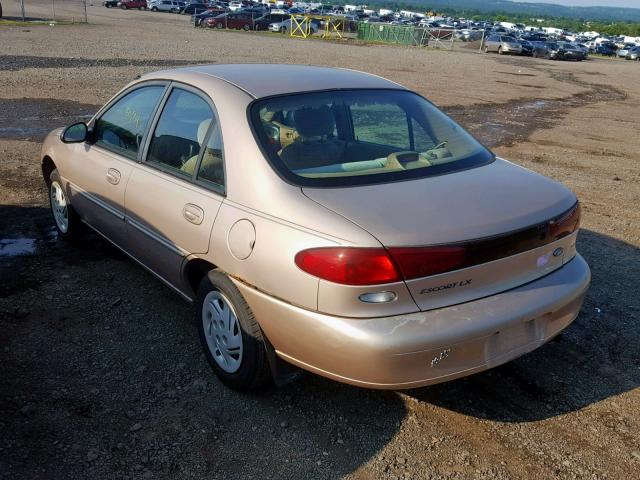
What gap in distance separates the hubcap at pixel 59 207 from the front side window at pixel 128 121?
2.97ft

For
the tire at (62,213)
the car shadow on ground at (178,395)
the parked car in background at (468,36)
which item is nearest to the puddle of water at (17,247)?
the tire at (62,213)

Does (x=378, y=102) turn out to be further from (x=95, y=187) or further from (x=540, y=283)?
(x=95, y=187)

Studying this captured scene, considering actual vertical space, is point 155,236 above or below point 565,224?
below

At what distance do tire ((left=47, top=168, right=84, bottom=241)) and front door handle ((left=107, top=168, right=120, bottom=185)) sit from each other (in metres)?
0.99

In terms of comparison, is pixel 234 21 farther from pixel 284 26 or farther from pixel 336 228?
pixel 336 228

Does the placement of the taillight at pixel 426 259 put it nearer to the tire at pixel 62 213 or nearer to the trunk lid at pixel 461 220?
the trunk lid at pixel 461 220

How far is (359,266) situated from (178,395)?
1.44 m

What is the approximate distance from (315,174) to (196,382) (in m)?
1.42

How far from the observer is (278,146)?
130 inches

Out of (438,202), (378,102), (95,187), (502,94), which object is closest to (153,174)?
(95,187)

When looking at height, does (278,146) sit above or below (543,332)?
above

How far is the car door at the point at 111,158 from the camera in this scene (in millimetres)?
4211

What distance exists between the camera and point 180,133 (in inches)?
152

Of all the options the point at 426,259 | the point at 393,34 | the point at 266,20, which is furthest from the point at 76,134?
the point at 266,20
